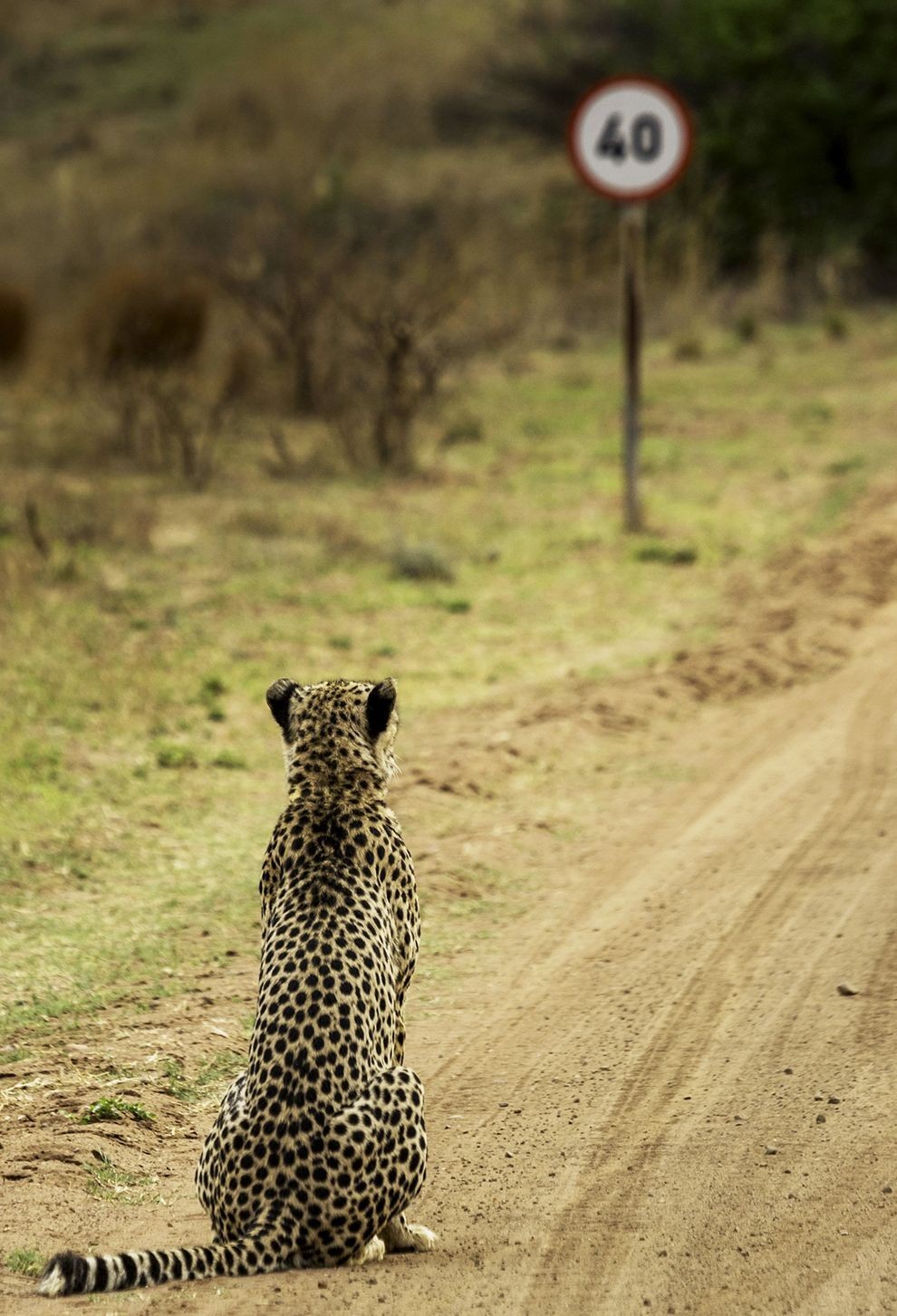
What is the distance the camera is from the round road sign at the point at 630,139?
33.3 feet

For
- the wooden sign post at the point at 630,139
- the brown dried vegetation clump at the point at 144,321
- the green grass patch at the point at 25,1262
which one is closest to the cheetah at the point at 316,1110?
the green grass patch at the point at 25,1262

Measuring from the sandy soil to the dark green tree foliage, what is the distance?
1784 cm

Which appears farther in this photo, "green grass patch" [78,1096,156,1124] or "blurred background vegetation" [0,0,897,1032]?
"blurred background vegetation" [0,0,897,1032]

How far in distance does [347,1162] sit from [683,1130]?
3.59 ft

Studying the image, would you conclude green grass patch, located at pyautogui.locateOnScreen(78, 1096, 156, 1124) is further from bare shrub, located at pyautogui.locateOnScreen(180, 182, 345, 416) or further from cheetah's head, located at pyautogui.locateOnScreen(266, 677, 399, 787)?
bare shrub, located at pyautogui.locateOnScreen(180, 182, 345, 416)

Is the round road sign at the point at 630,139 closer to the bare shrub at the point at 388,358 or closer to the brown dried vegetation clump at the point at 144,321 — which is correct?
the bare shrub at the point at 388,358

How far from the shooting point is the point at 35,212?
27.8 m

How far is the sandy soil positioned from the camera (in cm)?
341

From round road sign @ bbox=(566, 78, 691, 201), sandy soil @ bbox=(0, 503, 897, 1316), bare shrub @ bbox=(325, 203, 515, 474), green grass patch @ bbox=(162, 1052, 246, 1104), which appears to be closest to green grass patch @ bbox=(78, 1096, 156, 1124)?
sandy soil @ bbox=(0, 503, 897, 1316)

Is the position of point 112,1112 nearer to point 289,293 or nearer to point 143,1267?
point 143,1267

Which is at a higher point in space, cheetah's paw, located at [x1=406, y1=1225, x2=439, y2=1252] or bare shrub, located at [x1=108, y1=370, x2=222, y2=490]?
bare shrub, located at [x1=108, y1=370, x2=222, y2=490]

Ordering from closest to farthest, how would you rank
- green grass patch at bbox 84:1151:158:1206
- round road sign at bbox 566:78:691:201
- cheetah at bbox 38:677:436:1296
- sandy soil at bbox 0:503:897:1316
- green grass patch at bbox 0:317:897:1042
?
cheetah at bbox 38:677:436:1296 < sandy soil at bbox 0:503:897:1316 < green grass patch at bbox 84:1151:158:1206 < green grass patch at bbox 0:317:897:1042 < round road sign at bbox 566:78:691:201

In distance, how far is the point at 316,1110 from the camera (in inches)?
129

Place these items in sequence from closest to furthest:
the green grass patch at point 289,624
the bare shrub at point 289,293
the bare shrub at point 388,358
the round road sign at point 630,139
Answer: the green grass patch at point 289,624 < the round road sign at point 630,139 < the bare shrub at point 388,358 < the bare shrub at point 289,293
